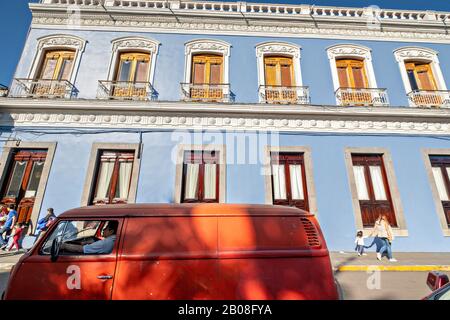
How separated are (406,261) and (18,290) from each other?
9021 mm

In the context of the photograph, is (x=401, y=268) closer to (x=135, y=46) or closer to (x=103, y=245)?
(x=103, y=245)

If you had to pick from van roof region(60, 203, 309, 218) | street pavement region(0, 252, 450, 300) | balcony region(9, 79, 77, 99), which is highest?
balcony region(9, 79, 77, 99)

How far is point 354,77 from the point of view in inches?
400

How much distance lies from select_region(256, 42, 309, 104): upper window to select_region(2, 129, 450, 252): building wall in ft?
5.89

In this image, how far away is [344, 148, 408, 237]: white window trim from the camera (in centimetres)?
805

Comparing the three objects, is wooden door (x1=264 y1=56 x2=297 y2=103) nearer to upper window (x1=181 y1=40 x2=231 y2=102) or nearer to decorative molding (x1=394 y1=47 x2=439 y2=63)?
upper window (x1=181 y1=40 x2=231 y2=102)

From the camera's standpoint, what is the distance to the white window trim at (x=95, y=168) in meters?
A: 8.00

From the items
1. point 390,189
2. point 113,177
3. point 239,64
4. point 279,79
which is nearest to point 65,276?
point 113,177

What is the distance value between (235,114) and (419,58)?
9.25 m

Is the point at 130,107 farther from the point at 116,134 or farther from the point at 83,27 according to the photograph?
the point at 83,27

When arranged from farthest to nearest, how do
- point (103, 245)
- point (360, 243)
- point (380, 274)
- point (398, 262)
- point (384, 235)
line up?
point (360, 243) → point (384, 235) → point (398, 262) → point (380, 274) → point (103, 245)

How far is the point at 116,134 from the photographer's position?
28.8 feet

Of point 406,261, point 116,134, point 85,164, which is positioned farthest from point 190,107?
point 406,261

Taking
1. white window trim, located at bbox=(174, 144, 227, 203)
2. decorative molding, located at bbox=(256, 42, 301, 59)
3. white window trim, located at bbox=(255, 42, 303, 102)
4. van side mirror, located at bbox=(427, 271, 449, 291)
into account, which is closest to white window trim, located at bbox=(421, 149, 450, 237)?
white window trim, located at bbox=(255, 42, 303, 102)
